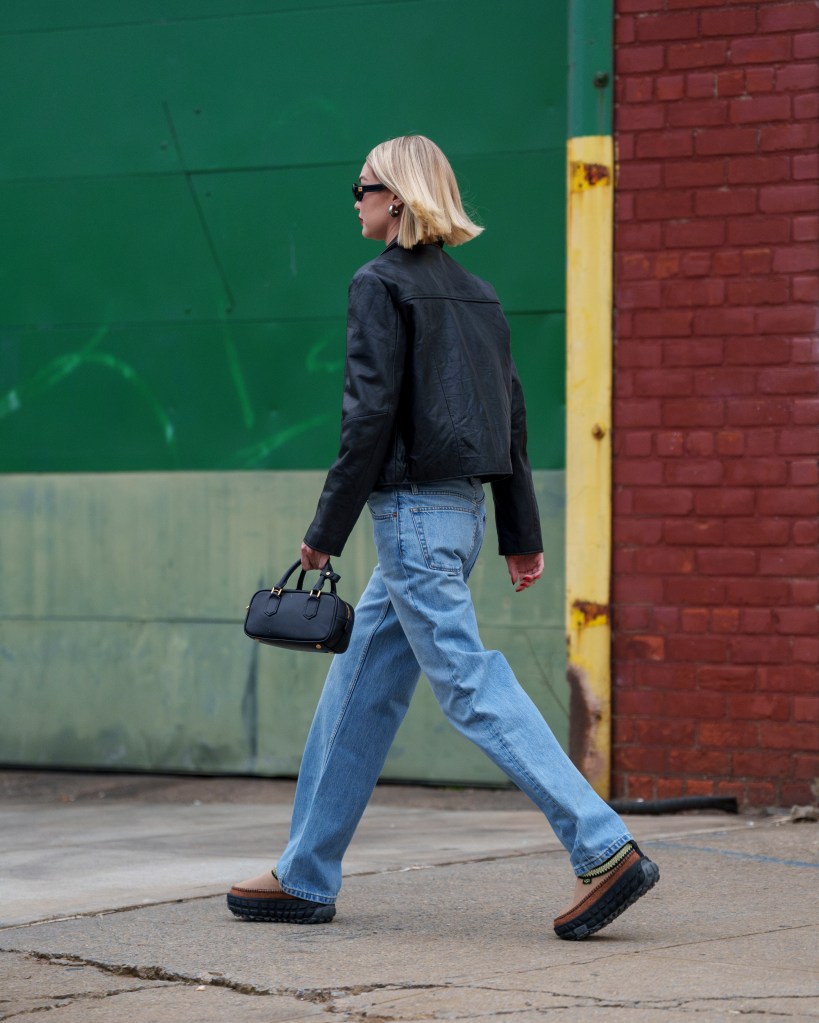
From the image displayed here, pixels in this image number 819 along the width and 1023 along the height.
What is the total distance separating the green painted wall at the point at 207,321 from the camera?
21.1ft

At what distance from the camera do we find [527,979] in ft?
11.0

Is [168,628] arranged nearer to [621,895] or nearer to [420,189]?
[420,189]

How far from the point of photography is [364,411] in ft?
12.3

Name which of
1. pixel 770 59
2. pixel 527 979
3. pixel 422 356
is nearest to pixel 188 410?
pixel 770 59

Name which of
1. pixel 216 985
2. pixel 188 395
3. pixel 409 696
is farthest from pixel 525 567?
pixel 188 395

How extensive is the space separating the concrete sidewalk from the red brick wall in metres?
0.37

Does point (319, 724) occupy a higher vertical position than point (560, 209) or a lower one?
lower

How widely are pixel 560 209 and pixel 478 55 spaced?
0.69 meters

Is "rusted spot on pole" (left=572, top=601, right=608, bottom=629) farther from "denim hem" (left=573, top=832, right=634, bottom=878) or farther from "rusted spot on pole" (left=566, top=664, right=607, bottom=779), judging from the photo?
"denim hem" (left=573, top=832, right=634, bottom=878)

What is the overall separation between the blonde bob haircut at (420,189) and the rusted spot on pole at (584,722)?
248cm

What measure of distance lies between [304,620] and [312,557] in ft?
0.49

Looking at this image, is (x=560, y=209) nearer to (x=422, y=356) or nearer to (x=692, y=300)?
(x=692, y=300)

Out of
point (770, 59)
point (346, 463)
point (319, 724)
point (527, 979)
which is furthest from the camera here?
point (770, 59)

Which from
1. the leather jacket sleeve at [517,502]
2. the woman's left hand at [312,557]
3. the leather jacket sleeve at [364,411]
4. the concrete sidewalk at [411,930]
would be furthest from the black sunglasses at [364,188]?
the concrete sidewalk at [411,930]
